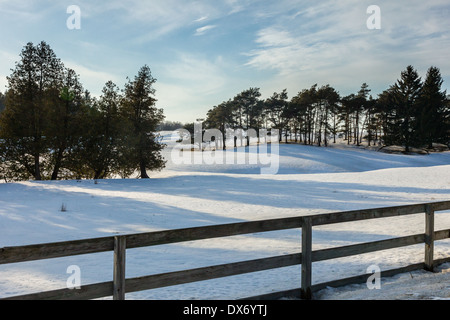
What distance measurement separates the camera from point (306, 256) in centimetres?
509

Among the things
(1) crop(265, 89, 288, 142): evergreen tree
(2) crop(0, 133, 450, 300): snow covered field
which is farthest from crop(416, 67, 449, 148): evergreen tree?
(2) crop(0, 133, 450, 300): snow covered field

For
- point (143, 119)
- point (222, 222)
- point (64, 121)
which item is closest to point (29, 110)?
point (64, 121)

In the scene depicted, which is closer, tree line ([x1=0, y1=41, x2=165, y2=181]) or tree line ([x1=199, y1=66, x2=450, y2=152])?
tree line ([x1=0, y1=41, x2=165, y2=181])

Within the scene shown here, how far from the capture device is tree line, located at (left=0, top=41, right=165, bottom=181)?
28.5m

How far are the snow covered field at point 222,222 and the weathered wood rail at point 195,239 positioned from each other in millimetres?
656

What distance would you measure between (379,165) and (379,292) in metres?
48.4

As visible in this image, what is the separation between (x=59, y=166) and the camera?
30781 mm

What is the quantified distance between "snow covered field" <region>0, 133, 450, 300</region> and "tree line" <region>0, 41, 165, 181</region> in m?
4.93

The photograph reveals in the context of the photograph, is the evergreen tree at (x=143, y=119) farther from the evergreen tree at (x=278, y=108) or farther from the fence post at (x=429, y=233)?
the evergreen tree at (x=278, y=108)

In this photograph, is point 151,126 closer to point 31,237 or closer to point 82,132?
point 82,132

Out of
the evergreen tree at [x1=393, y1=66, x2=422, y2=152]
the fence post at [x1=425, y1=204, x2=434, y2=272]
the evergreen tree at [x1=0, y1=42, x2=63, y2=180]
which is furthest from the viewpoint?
the evergreen tree at [x1=393, y1=66, x2=422, y2=152]

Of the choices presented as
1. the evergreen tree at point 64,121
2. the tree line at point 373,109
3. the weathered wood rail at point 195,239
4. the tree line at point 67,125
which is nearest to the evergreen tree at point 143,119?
the tree line at point 67,125

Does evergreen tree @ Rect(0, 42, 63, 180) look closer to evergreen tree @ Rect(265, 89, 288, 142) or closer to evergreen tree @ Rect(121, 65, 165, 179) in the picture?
evergreen tree @ Rect(121, 65, 165, 179)

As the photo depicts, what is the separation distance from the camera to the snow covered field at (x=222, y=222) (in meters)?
6.19
